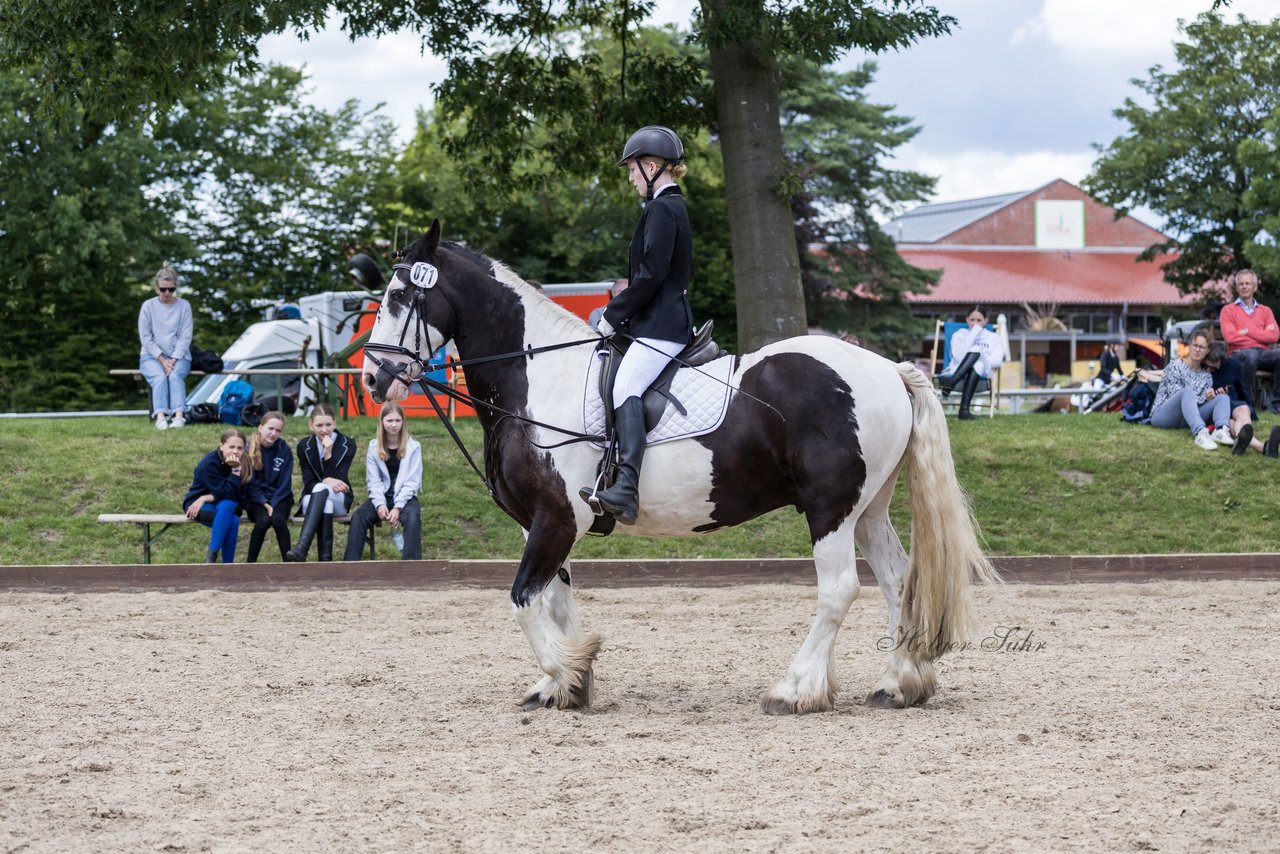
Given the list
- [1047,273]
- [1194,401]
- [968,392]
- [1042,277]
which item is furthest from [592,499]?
[1047,273]

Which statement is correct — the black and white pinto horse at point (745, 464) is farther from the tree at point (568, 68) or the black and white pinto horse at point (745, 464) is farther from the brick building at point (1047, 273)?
the brick building at point (1047, 273)

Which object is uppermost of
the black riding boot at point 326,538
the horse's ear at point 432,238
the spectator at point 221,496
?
the horse's ear at point 432,238

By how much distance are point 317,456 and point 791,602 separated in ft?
14.3

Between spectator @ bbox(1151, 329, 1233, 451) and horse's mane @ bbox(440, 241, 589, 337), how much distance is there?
908 centimetres

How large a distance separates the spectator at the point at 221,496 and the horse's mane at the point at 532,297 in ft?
17.0

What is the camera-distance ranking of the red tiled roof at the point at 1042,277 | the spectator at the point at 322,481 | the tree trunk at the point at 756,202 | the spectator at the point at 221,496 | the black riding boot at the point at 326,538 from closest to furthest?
the spectator at the point at 221,496, the spectator at the point at 322,481, the black riding boot at the point at 326,538, the tree trunk at the point at 756,202, the red tiled roof at the point at 1042,277

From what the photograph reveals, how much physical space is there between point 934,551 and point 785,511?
6308 mm

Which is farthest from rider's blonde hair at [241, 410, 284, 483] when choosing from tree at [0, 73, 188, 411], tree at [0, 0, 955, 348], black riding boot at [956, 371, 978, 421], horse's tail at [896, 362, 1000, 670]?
tree at [0, 73, 188, 411]

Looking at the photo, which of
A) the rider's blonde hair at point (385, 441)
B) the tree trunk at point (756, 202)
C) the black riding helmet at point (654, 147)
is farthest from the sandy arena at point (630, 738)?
the tree trunk at point (756, 202)

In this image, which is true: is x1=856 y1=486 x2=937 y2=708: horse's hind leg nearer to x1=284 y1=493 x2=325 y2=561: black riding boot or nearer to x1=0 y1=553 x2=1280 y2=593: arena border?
x1=0 y1=553 x2=1280 y2=593: arena border

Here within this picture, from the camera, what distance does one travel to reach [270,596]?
9.91 m

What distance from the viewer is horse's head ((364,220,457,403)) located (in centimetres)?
616

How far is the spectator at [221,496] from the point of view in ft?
35.5

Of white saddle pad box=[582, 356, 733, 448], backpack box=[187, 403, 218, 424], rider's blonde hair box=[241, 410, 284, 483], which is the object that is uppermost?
white saddle pad box=[582, 356, 733, 448]
